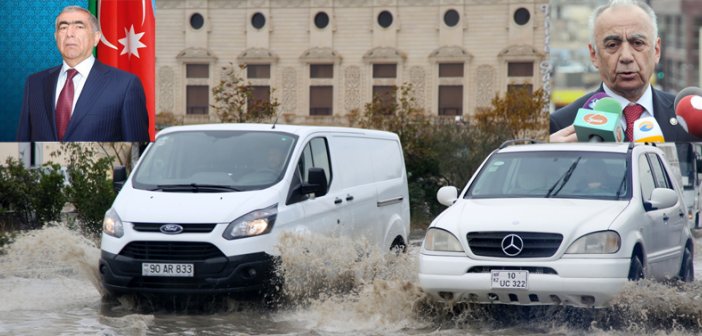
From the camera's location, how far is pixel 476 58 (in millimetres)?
86375

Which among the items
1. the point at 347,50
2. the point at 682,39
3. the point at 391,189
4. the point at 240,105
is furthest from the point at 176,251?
the point at 682,39

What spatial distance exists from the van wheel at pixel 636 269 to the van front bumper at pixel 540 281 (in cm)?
15

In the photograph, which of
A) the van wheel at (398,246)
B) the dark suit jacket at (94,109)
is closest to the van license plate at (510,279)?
the van wheel at (398,246)

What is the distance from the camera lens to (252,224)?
13016 millimetres

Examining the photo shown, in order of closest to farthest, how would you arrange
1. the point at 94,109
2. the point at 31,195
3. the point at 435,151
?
the point at 94,109 < the point at 31,195 < the point at 435,151

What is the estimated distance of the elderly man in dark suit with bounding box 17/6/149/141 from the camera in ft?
64.2

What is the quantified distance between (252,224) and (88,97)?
7.47 meters

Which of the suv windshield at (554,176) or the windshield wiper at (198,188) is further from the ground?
the suv windshield at (554,176)

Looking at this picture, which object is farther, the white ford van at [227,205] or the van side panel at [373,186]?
the van side panel at [373,186]

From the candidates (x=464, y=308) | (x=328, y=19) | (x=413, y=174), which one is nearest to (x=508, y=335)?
(x=464, y=308)

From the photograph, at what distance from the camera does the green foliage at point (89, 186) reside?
2322cm

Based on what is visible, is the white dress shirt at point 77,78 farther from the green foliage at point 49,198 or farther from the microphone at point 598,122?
the microphone at point 598,122

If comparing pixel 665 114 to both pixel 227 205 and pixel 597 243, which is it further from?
pixel 227 205

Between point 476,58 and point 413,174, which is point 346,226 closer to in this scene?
point 413,174
